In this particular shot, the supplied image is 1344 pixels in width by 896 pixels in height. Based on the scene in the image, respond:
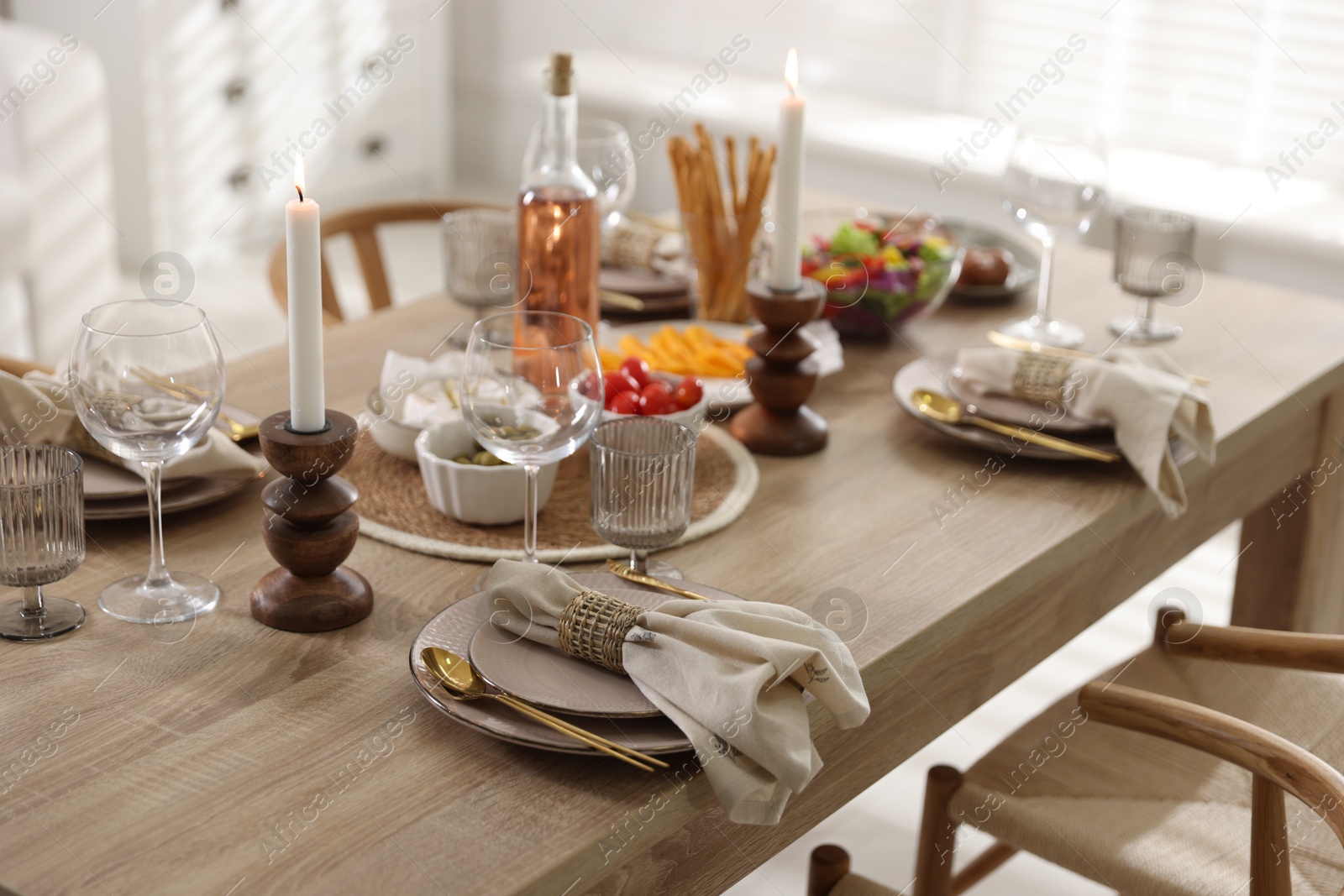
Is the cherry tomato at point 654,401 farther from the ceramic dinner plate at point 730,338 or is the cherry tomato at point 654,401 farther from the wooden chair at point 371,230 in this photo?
the wooden chair at point 371,230

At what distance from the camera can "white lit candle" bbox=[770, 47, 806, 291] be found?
1.35 meters

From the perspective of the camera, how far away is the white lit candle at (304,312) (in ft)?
3.29

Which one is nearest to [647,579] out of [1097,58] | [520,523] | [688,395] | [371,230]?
[520,523]

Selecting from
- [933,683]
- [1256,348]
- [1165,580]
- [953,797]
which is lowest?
[1165,580]

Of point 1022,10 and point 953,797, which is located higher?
point 1022,10

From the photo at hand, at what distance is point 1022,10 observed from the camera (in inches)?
146

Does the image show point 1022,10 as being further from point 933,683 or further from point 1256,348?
point 933,683

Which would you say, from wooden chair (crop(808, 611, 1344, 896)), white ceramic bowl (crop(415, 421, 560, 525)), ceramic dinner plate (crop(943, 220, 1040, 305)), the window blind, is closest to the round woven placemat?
white ceramic bowl (crop(415, 421, 560, 525))

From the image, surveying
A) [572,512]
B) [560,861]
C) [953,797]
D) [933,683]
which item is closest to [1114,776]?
[953,797]

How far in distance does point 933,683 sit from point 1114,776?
10.8 inches

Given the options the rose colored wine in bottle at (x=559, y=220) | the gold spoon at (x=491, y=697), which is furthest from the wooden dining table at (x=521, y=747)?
the rose colored wine in bottle at (x=559, y=220)

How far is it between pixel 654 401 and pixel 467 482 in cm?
22

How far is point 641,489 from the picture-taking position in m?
1.12

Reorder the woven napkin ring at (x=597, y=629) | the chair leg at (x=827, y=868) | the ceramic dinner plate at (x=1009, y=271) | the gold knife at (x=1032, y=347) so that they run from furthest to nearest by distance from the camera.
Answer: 1. the ceramic dinner plate at (x=1009, y=271)
2. the gold knife at (x=1032, y=347)
3. the chair leg at (x=827, y=868)
4. the woven napkin ring at (x=597, y=629)
